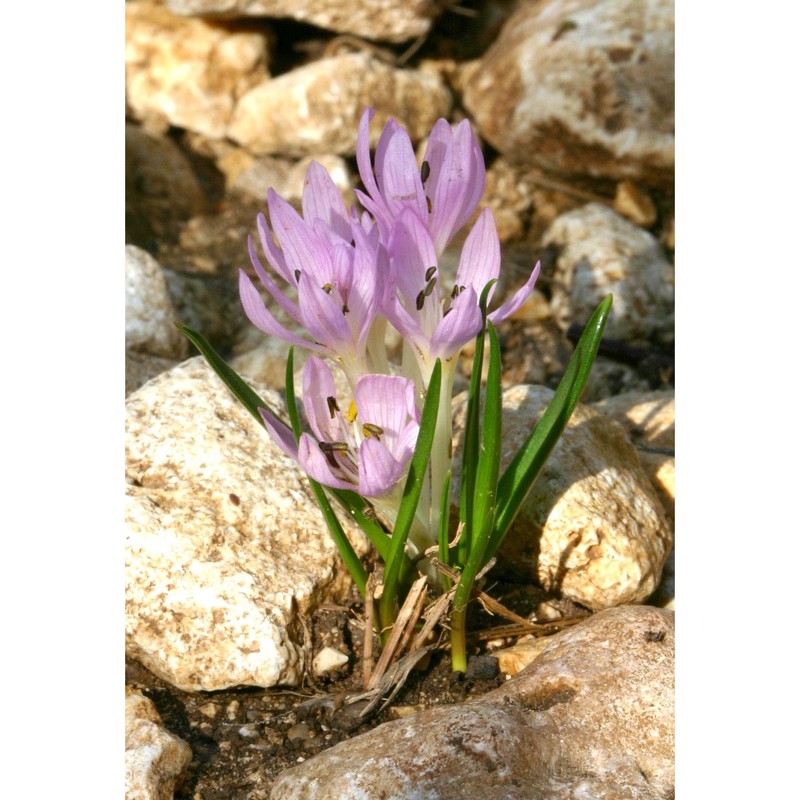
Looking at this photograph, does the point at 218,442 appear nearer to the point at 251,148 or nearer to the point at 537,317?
the point at 537,317

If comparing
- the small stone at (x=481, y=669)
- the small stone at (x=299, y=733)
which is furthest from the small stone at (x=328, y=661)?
the small stone at (x=481, y=669)

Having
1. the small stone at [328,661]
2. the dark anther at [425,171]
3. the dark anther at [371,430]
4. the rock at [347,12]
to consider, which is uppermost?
the rock at [347,12]

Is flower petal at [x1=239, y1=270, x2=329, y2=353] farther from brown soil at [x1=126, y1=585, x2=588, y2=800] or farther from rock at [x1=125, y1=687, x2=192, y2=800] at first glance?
rock at [x1=125, y1=687, x2=192, y2=800]

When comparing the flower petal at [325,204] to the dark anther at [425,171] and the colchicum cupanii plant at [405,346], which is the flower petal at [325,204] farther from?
the dark anther at [425,171]

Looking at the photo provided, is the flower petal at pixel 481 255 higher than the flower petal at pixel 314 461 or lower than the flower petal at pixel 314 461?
higher

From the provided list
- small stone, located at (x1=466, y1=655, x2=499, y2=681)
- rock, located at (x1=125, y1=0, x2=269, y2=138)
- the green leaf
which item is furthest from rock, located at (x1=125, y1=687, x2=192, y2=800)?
rock, located at (x1=125, y1=0, x2=269, y2=138)

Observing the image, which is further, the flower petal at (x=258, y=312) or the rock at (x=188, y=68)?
the rock at (x=188, y=68)

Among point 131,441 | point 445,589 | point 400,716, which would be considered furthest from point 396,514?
point 131,441
